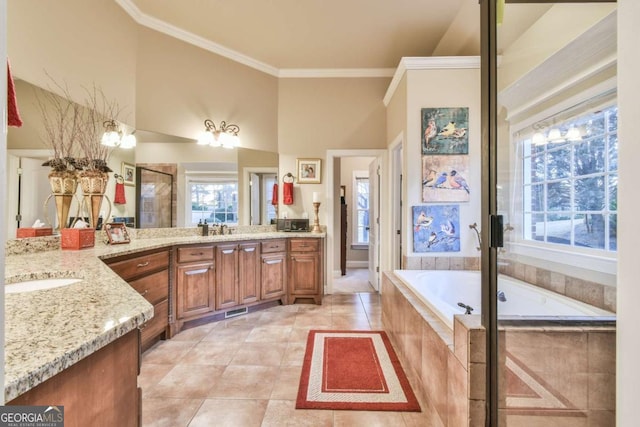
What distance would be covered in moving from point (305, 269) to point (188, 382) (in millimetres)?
1857

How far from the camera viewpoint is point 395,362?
2193 mm

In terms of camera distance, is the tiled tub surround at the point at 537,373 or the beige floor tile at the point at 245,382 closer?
the tiled tub surround at the point at 537,373

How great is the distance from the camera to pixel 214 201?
3.47 meters

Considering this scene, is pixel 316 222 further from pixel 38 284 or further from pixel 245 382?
pixel 38 284

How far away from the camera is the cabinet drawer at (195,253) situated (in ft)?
8.95

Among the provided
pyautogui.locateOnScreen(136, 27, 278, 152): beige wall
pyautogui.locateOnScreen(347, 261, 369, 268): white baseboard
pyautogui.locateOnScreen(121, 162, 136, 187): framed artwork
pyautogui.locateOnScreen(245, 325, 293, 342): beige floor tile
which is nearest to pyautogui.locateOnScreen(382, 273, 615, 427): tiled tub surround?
pyautogui.locateOnScreen(245, 325, 293, 342): beige floor tile

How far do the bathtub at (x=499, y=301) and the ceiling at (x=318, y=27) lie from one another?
239 cm

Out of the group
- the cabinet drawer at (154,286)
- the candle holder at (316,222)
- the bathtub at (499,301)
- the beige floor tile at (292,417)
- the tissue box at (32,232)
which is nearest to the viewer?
the bathtub at (499,301)

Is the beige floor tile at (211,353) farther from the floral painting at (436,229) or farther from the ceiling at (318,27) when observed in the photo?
the ceiling at (318,27)

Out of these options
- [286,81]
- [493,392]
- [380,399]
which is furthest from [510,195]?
[286,81]

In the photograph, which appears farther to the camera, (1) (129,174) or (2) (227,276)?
(2) (227,276)

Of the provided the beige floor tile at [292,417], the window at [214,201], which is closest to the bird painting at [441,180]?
the beige floor tile at [292,417]

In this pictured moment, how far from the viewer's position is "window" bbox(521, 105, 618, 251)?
3.72 feet

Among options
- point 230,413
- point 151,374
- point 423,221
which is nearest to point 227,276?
point 151,374
